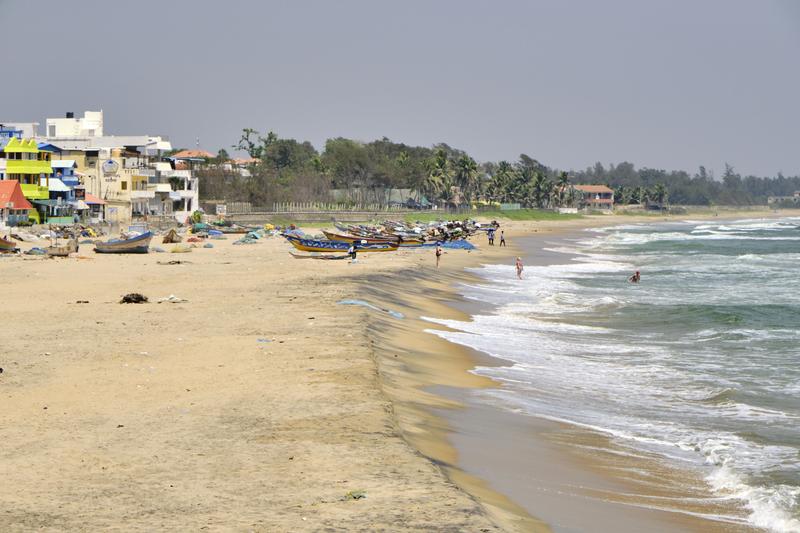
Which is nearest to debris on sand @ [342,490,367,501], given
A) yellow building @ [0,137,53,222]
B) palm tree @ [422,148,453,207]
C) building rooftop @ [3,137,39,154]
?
yellow building @ [0,137,53,222]

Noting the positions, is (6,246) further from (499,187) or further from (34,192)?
(499,187)

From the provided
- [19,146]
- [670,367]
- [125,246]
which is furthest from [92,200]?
[670,367]

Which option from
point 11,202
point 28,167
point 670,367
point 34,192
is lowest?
point 670,367

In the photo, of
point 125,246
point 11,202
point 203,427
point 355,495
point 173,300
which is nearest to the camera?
point 355,495

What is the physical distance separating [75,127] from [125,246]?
6666 centimetres

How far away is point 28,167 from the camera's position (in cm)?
7144

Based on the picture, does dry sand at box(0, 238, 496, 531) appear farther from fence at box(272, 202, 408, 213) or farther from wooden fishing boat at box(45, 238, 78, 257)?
fence at box(272, 202, 408, 213)

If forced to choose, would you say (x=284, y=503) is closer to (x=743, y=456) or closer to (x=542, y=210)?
(x=743, y=456)

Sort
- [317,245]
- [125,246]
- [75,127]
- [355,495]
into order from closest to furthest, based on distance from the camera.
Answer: [355,495], [125,246], [317,245], [75,127]

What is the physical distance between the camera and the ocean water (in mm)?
16047

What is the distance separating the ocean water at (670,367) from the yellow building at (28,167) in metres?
37.4

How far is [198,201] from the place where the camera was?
4082 inches

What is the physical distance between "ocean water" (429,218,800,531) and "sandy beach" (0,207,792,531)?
1480mm

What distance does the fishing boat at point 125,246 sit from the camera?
51.1 metres
